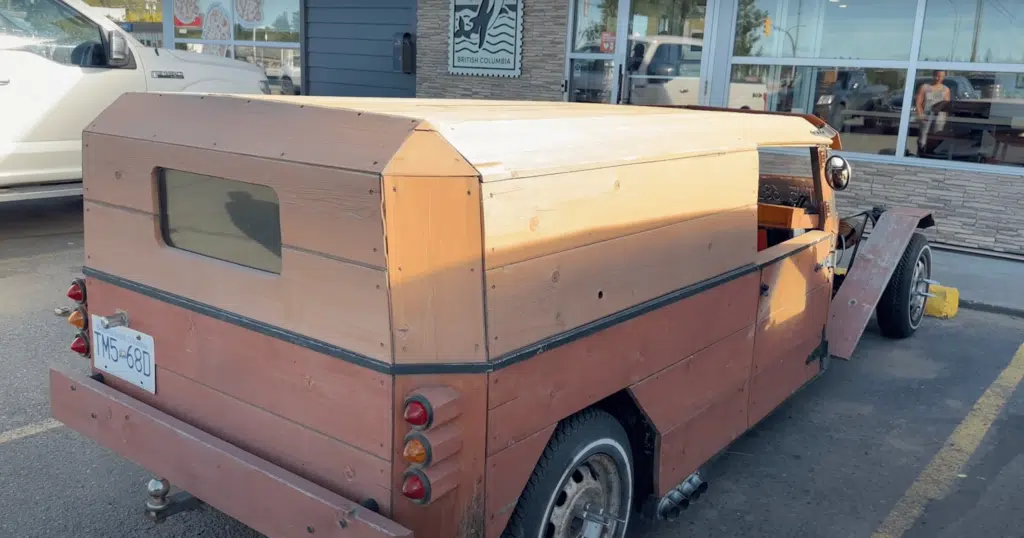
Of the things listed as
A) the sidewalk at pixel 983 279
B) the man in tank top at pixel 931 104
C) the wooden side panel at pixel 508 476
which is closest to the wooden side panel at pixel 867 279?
the sidewalk at pixel 983 279

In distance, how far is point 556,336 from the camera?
256 cm

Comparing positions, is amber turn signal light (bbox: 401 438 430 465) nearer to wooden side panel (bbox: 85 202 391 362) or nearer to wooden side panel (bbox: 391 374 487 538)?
→ wooden side panel (bbox: 391 374 487 538)

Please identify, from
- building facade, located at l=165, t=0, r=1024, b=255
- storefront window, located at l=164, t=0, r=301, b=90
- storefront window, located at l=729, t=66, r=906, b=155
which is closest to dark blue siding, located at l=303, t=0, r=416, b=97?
building facade, located at l=165, t=0, r=1024, b=255

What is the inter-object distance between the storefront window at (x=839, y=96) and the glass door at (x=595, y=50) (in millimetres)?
1598

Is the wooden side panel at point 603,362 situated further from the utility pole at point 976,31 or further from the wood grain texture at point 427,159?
the utility pole at point 976,31

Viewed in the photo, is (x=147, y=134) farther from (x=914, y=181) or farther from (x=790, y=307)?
(x=914, y=181)

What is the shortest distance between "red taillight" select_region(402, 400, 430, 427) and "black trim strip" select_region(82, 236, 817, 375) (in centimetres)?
9

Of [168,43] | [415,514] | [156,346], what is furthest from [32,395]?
[168,43]

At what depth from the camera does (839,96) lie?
32.2 feet

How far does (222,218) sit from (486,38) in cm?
976

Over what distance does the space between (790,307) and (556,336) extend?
6.51 feet

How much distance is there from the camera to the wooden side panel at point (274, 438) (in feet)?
7.81

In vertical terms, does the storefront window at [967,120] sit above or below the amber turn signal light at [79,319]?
above

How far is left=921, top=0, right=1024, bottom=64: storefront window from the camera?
873cm
